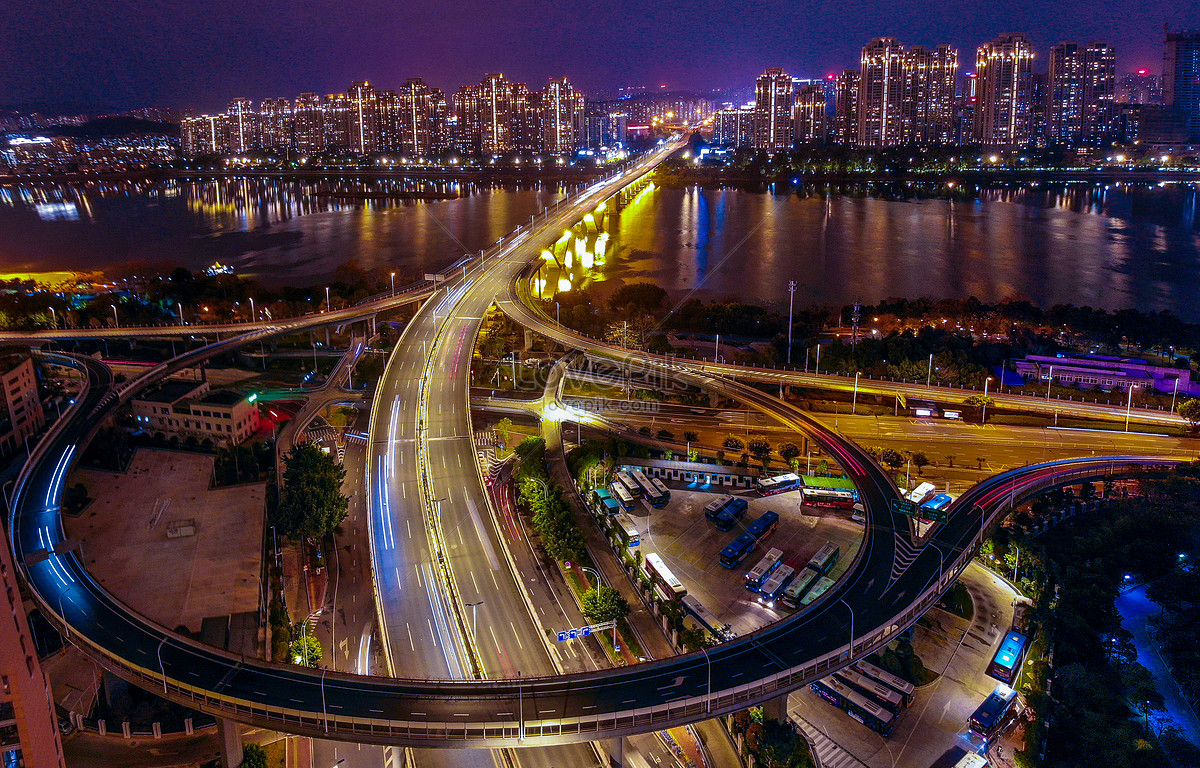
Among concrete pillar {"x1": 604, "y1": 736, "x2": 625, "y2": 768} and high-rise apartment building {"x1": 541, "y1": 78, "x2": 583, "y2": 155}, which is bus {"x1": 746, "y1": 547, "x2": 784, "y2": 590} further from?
high-rise apartment building {"x1": 541, "y1": 78, "x2": 583, "y2": 155}

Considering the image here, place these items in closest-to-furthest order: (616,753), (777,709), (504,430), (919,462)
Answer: (616,753) < (777,709) < (919,462) < (504,430)

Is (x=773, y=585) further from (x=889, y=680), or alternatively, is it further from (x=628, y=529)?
(x=628, y=529)

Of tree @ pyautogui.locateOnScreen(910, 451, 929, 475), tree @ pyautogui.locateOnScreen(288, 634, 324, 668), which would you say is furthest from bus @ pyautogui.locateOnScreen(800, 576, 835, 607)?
tree @ pyautogui.locateOnScreen(288, 634, 324, 668)

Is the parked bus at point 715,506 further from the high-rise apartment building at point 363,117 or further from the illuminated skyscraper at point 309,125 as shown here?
the illuminated skyscraper at point 309,125

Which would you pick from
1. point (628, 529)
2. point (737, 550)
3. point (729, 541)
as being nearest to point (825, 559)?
point (737, 550)

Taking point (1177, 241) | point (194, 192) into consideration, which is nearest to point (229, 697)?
point (1177, 241)
